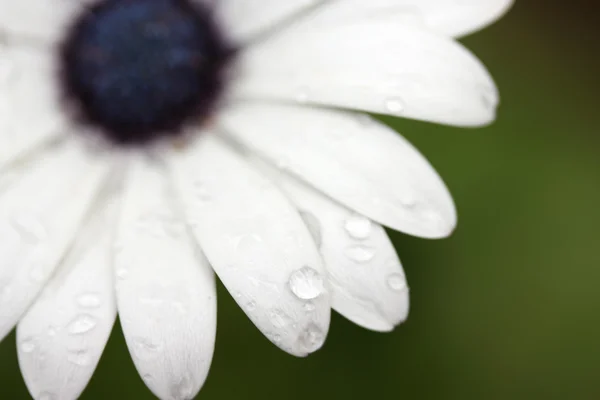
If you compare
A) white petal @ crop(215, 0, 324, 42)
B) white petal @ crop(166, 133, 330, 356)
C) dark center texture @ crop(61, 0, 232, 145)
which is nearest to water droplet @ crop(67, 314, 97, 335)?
white petal @ crop(166, 133, 330, 356)

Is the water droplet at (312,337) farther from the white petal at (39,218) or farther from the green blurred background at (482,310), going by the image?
the green blurred background at (482,310)

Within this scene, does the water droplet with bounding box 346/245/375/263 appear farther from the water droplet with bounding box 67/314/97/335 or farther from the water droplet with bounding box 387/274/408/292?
the water droplet with bounding box 67/314/97/335

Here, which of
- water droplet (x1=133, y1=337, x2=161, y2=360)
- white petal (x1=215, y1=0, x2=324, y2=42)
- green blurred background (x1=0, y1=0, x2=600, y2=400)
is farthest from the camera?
green blurred background (x1=0, y1=0, x2=600, y2=400)

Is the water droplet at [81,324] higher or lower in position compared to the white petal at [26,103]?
lower

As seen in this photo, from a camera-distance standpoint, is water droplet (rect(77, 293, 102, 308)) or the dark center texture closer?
water droplet (rect(77, 293, 102, 308))

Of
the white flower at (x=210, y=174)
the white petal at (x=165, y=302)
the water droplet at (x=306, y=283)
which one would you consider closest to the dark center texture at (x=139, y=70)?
the white flower at (x=210, y=174)

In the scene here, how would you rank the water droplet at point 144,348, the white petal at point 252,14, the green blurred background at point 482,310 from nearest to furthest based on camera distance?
the water droplet at point 144,348
the white petal at point 252,14
the green blurred background at point 482,310
